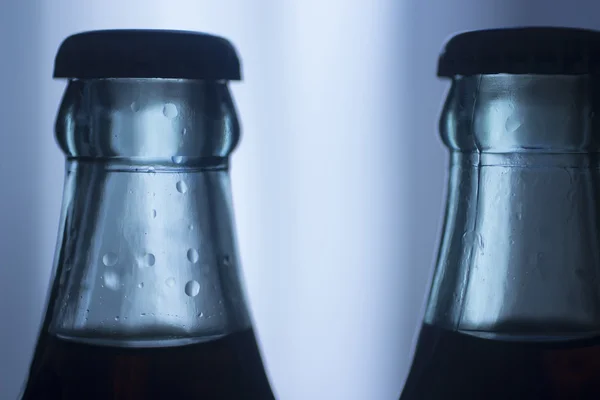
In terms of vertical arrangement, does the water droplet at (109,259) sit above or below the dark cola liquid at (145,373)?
above

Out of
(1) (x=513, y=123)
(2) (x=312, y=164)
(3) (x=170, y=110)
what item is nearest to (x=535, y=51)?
(1) (x=513, y=123)

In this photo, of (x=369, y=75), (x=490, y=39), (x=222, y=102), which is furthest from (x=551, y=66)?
(x=369, y=75)

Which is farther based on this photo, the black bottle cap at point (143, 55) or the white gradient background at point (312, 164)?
the white gradient background at point (312, 164)

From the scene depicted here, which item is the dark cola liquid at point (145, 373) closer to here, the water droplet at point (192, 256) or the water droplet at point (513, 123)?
the water droplet at point (192, 256)

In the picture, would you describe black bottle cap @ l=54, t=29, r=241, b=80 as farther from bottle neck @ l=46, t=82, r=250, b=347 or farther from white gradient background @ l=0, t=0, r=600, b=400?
white gradient background @ l=0, t=0, r=600, b=400

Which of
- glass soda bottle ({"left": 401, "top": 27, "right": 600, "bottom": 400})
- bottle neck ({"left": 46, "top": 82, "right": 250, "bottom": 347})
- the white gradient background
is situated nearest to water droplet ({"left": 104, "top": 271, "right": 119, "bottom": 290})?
bottle neck ({"left": 46, "top": 82, "right": 250, "bottom": 347})

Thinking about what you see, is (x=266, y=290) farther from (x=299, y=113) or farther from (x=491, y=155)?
(x=491, y=155)

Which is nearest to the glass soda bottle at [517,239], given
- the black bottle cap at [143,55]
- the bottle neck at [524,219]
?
the bottle neck at [524,219]
